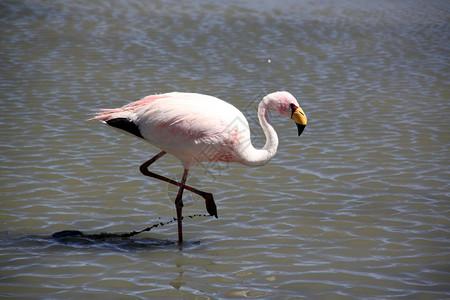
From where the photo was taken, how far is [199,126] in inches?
209

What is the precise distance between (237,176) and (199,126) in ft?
5.66

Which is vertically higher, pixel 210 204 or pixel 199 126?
pixel 199 126

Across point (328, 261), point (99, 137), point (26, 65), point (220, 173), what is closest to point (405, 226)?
point (328, 261)

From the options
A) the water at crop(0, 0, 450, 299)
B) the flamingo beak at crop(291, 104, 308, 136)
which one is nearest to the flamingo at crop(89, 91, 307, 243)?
the flamingo beak at crop(291, 104, 308, 136)

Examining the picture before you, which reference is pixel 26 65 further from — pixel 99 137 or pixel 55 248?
pixel 55 248

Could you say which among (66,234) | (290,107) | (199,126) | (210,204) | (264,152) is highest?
(290,107)

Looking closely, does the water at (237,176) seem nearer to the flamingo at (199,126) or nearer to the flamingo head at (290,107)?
the flamingo at (199,126)

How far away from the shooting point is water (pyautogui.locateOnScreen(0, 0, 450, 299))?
4.80 metres

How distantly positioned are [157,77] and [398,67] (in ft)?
14.7

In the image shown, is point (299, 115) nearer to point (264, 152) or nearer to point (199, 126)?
point (264, 152)

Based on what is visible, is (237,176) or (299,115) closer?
(299,115)

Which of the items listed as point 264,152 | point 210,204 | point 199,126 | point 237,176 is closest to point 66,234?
point 210,204

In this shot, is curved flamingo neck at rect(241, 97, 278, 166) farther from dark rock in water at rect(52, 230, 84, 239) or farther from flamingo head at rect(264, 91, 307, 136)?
dark rock in water at rect(52, 230, 84, 239)

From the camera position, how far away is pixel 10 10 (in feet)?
51.0
